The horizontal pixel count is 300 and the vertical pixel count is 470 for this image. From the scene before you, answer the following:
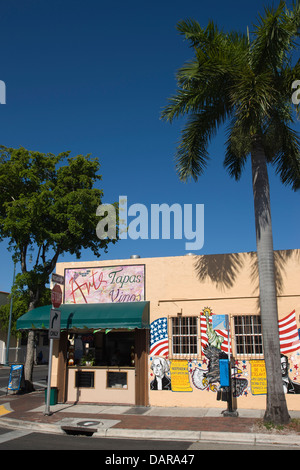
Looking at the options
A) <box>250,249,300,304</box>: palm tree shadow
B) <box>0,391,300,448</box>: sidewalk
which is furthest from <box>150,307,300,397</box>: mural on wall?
<box>250,249,300,304</box>: palm tree shadow

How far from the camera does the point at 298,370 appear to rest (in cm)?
1252

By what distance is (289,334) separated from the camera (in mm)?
12836

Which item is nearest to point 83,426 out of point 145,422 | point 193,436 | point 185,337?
point 145,422

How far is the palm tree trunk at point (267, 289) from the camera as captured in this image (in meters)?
10.1

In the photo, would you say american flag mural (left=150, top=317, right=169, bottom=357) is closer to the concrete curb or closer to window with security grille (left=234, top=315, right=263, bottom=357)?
window with security grille (left=234, top=315, right=263, bottom=357)

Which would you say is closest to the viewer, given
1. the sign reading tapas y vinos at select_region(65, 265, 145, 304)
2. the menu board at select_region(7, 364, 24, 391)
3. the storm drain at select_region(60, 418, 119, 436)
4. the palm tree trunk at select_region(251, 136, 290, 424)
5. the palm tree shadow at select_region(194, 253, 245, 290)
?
the palm tree trunk at select_region(251, 136, 290, 424)

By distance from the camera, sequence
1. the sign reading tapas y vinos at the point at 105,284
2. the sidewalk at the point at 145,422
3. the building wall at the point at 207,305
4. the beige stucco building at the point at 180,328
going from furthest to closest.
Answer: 1. the sign reading tapas y vinos at the point at 105,284
2. the beige stucco building at the point at 180,328
3. the building wall at the point at 207,305
4. the sidewalk at the point at 145,422

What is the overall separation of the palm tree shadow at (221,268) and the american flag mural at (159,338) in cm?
210

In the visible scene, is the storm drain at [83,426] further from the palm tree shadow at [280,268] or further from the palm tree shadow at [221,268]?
the palm tree shadow at [280,268]

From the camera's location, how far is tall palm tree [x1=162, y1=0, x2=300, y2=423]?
34.1 ft

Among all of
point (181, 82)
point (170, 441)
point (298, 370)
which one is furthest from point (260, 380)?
point (181, 82)

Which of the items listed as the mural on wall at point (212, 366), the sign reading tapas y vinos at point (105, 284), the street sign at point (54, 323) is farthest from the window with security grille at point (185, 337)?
the street sign at point (54, 323)

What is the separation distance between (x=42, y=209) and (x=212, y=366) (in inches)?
426

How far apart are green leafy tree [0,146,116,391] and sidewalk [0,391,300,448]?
5.76m
